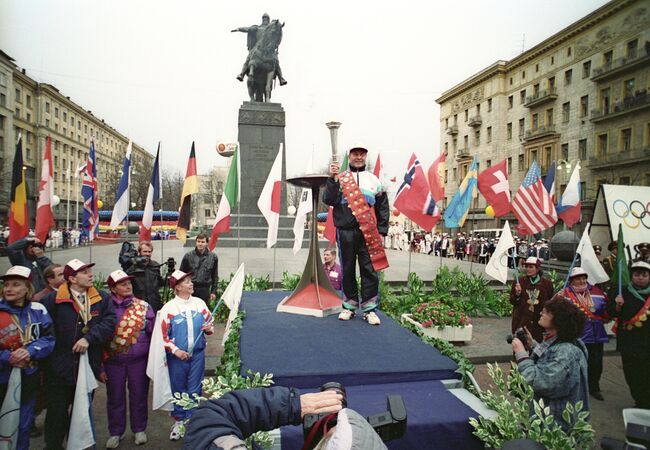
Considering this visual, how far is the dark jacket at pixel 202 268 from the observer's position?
700cm

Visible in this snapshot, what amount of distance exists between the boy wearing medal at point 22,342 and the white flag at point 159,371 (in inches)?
36.9

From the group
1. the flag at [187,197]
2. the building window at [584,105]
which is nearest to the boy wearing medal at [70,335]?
the flag at [187,197]

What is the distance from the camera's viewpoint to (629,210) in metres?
7.64

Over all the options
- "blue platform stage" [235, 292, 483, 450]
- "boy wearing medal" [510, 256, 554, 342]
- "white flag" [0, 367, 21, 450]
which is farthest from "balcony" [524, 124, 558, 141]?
"white flag" [0, 367, 21, 450]

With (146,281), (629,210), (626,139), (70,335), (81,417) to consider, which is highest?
(626,139)

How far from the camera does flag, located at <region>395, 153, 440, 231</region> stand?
983 cm

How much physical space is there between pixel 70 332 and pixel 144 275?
234 cm

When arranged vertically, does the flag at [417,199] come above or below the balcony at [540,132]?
below

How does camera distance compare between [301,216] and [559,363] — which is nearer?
[559,363]

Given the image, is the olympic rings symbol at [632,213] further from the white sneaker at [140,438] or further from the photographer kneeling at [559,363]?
the white sneaker at [140,438]

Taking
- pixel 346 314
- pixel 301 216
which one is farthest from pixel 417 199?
pixel 346 314

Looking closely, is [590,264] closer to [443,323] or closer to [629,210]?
[629,210]

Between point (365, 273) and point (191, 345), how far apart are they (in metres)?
2.19

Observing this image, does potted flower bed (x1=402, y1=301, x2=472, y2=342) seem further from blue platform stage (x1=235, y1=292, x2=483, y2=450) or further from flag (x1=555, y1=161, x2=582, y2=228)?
flag (x1=555, y1=161, x2=582, y2=228)
